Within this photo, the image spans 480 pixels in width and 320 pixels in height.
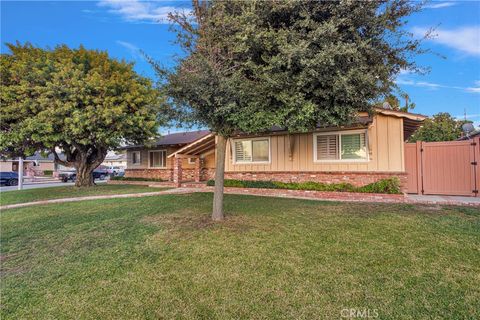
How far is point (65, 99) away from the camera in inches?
521

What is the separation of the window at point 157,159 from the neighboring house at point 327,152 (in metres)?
4.51

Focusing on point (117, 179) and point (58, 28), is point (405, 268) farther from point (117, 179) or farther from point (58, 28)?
point (117, 179)

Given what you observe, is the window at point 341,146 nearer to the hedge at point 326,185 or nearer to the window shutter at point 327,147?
the window shutter at point 327,147

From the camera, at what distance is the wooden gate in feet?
32.8

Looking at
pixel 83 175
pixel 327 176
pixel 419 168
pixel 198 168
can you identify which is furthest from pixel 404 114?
pixel 83 175

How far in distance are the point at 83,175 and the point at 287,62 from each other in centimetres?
1652

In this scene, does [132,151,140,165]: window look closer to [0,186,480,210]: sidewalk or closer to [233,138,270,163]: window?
[0,186,480,210]: sidewalk

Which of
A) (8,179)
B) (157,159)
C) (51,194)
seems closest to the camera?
(51,194)

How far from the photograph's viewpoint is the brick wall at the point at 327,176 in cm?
1066

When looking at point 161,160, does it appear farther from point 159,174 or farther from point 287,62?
point 287,62

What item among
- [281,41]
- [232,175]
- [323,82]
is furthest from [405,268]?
[232,175]

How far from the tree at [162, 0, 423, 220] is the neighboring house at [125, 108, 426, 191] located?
4249 millimetres

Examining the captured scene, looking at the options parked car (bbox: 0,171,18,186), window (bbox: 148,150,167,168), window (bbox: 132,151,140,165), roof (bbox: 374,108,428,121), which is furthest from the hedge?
parked car (bbox: 0,171,18,186)

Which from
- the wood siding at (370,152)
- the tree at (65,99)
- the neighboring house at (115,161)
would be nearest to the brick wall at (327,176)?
the wood siding at (370,152)
